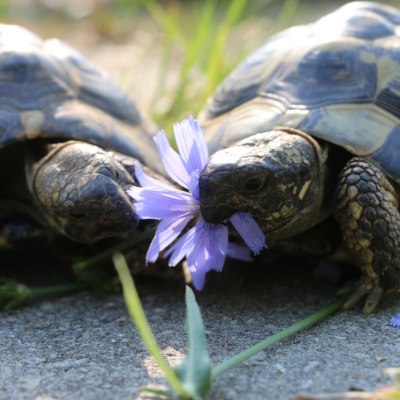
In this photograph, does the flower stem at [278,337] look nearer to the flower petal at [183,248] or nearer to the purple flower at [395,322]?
the purple flower at [395,322]

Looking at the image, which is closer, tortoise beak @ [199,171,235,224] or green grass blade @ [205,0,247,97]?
tortoise beak @ [199,171,235,224]

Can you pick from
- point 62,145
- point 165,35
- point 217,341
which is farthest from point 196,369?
point 165,35

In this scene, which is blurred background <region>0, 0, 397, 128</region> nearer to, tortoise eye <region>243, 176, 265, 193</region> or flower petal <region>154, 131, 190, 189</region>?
flower petal <region>154, 131, 190, 189</region>

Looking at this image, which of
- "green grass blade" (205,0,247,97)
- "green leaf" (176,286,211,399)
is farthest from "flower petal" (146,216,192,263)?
"green grass blade" (205,0,247,97)

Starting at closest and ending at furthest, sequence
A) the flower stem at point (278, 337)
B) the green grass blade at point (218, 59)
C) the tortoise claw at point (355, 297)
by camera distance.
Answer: the flower stem at point (278, 337)
the tortoise claw at point (355, 297)
the green grass blade at point (218, 59)

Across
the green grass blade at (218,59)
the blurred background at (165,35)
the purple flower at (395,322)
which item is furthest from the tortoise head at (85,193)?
the green grass blade at (218,59)

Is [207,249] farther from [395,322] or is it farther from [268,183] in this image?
[395,322]
